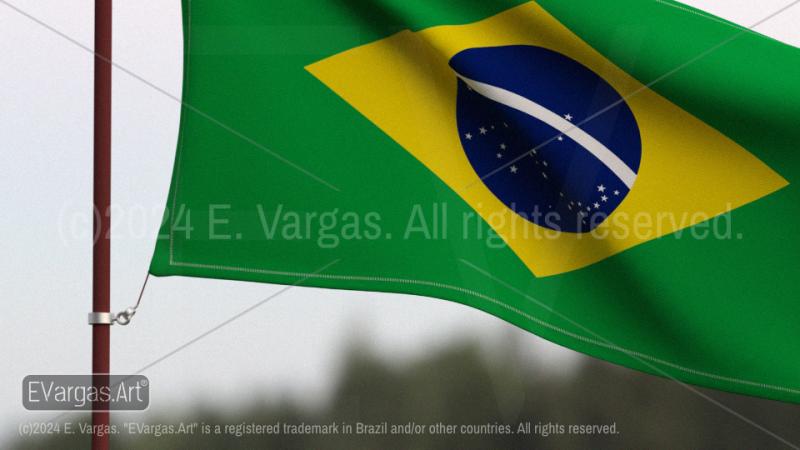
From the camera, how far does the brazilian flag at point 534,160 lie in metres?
4.50

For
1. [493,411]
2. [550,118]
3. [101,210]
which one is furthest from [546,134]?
[493,411]

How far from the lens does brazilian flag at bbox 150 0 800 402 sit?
4.50 metres

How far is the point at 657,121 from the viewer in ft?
15.3

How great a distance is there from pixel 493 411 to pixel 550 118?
55.2 meters

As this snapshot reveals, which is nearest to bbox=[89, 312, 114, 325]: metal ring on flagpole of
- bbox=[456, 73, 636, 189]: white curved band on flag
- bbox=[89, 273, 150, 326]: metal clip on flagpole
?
bbox=[89, 273, 150, 326]: metal clip on flagpole

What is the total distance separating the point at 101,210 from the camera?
4.05 metres

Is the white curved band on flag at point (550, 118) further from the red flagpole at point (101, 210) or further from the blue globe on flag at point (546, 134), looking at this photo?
the red flagpole at point (101, 210)

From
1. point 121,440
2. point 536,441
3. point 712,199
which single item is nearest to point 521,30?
point 712,199

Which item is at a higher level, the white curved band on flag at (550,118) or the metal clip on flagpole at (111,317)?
the white curved band on flag at (550,118)

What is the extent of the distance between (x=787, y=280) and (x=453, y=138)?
1454 mm

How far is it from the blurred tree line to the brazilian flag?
46814mm

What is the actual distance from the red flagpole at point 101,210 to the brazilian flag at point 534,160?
0.41m

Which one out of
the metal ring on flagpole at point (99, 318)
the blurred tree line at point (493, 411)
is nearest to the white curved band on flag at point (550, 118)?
the metal ring on flagpole at point (99, 318)

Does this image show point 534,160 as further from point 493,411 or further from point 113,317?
point 493,411
